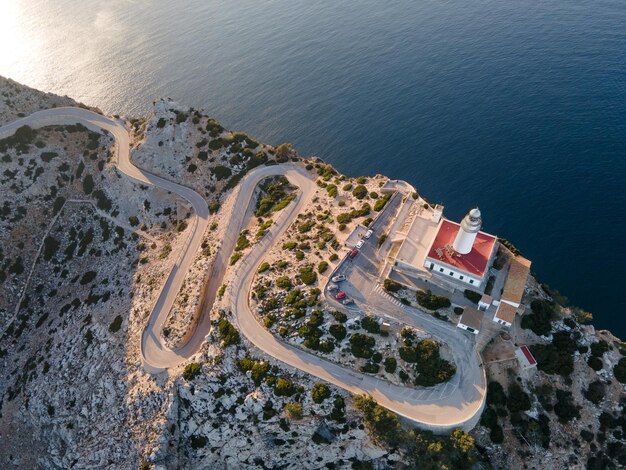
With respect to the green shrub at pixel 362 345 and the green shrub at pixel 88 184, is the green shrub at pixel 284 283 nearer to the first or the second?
the green shrub at pixel 362 345

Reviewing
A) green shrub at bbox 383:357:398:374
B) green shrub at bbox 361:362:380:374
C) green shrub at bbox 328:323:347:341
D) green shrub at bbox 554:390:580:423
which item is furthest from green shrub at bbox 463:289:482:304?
green shrub at bbox 328:323:347:341

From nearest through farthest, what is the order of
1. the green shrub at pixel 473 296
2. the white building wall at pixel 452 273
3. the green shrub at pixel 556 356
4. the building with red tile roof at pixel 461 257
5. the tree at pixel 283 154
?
the green shrub at pixel 556 356
the building with red tile roof at pixel 461 257
the green shrub at pixel 473 296
the white building wall at pixel 452 273
the tree at pixel 283 154

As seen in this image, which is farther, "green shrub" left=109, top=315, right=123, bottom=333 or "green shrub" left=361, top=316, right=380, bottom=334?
"green shrub" left=109, top=315, right=123, bottom=333

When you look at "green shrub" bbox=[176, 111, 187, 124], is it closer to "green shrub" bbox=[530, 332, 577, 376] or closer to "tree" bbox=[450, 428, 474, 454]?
"tree" bbox=[450, 428, 474, 454]

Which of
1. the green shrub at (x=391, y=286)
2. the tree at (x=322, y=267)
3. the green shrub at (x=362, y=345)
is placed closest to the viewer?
the green shrub at (x=362, y=345)

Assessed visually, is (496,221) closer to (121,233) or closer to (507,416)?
(507,416)

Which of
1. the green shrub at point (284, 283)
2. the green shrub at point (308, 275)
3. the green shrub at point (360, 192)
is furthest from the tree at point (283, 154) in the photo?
the green shrub at point (284, 283)
